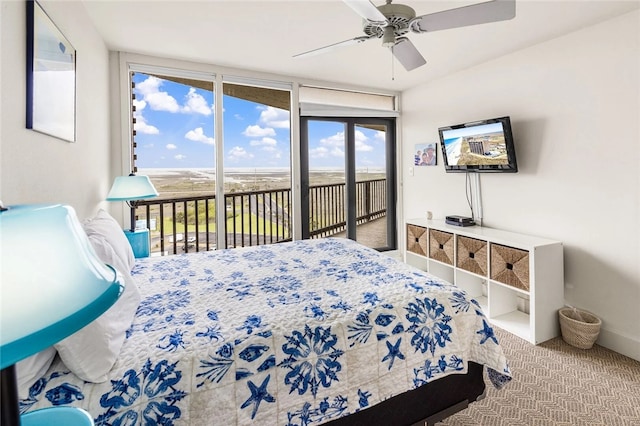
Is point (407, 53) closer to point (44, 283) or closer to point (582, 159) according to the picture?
point (582, 159)

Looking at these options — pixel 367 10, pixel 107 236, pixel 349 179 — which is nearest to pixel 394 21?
pixel 367 10

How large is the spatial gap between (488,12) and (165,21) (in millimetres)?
2271

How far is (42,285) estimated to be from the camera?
0.46 m

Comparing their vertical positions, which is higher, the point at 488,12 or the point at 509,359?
the point at 488,12

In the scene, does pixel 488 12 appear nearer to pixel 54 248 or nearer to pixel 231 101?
pixel 54 248

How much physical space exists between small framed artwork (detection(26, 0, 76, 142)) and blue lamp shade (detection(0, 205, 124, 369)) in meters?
1.29

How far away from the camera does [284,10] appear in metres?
2.33

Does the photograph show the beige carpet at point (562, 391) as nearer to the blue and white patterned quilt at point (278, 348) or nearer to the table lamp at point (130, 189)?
the blue and white patterned quilt at point (278, 348)

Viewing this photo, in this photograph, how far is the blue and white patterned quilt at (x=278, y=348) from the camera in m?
1.09

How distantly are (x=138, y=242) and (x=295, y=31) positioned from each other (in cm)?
226

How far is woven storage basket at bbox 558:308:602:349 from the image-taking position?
248 cm

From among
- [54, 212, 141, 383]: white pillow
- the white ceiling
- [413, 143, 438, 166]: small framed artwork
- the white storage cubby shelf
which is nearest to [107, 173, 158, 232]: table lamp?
the white ceiling

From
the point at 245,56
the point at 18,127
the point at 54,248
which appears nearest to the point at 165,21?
the point at 245,56

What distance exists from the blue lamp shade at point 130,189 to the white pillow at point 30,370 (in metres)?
1.88
